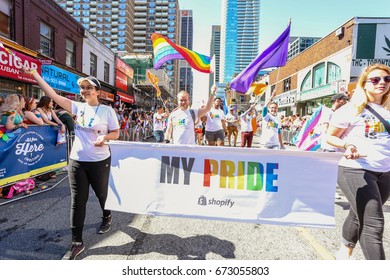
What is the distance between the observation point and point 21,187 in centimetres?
487

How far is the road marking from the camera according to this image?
8.87 feet

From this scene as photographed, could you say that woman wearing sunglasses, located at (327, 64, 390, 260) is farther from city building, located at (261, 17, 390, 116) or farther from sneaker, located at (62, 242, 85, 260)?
city building, located at (261, 17, 390, 116)

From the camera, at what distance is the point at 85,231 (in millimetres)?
3283

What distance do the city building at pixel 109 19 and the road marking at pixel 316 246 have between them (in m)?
101

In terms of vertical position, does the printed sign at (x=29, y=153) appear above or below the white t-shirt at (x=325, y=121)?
below

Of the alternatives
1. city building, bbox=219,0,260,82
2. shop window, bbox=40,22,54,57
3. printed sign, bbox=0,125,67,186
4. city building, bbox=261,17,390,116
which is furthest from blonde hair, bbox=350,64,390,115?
city building, bbox=219,0,260,82

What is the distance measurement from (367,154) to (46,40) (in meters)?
18.0

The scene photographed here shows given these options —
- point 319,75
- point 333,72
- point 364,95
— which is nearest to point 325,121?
point 364,95

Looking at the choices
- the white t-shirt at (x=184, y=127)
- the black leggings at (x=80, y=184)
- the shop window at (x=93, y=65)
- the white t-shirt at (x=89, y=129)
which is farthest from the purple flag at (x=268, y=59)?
the shop window at (x=93, y=65)

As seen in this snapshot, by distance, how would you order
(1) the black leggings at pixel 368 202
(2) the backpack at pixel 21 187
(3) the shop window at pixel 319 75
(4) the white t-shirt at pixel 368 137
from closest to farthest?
1. (1) the black leggings at pixel 368 202
2. (4) the white t-shirt at pixel 368 137
3. (2) the backpack at pixel 21 187
4. (3) the shop window at pixel 319 75

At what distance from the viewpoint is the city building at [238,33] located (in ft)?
234

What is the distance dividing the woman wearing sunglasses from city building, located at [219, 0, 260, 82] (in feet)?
214

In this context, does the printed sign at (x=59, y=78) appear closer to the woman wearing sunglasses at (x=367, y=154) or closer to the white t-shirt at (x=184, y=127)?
the white t-shirt at (x=184, y=127)

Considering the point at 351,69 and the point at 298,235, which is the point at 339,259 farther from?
the point at 351,69
